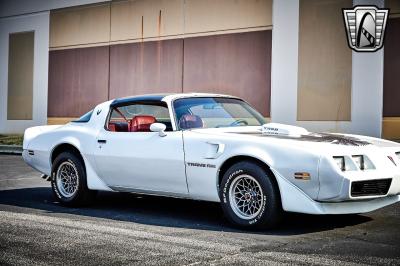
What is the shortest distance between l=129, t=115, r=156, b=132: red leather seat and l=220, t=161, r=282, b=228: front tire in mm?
1503

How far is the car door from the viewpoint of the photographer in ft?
21.0

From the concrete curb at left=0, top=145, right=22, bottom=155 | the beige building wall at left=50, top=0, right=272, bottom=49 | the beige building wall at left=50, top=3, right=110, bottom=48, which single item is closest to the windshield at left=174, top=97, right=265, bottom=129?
the beige building wall at left=50, top=0, right=272, bottom=49

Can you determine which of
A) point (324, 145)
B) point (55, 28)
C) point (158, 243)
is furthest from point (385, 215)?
point (55, 28)

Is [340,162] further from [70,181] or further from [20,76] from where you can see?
[20,76]

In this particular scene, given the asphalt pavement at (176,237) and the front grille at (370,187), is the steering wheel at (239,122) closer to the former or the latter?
the asphalt pavement at (176,237)

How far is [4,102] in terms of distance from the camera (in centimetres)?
2588

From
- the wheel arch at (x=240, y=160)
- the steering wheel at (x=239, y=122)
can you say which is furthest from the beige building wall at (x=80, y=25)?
the wheel arch at (x=240, y=160)

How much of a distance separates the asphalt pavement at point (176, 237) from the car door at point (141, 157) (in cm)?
36

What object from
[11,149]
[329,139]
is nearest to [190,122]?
[329,139]

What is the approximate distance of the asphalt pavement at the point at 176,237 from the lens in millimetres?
4570

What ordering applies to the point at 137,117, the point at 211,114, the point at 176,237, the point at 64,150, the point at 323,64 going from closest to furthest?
1. the point at 176,237
2. the point at 211,114
3. the point at 137,117
4. the point at 64,150
5. the point at 323,64

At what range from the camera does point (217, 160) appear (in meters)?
6.05

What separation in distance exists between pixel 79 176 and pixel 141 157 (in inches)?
43.1

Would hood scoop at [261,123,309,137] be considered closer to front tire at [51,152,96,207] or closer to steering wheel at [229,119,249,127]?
steering wheel at [229,119,249,127]
